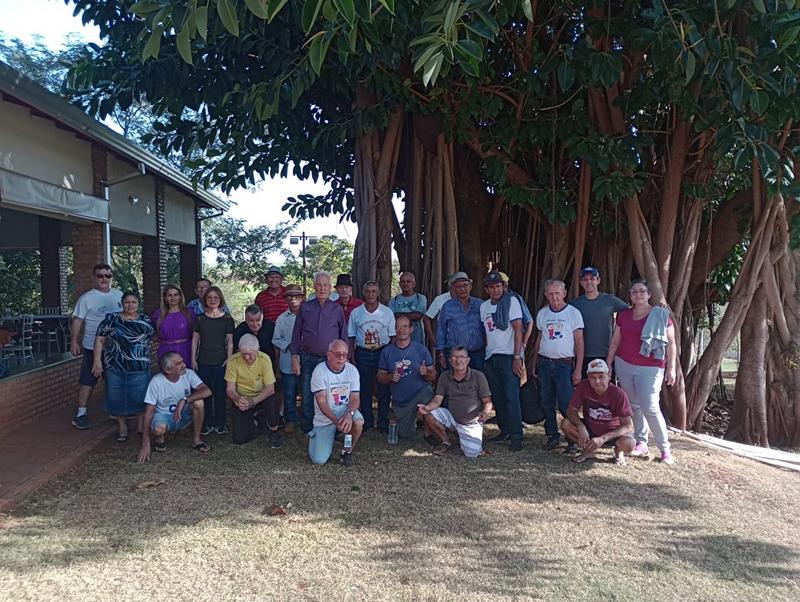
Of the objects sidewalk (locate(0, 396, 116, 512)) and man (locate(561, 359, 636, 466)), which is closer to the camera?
sidewalk (locate(0, 396, 116, 512))

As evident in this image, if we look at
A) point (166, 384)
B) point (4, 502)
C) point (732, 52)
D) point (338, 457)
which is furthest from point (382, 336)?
point (732, 52)

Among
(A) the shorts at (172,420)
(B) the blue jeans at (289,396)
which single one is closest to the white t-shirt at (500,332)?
(B) the blue jeans at (289,396)

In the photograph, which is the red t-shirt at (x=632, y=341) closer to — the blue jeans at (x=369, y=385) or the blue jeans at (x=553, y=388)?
the blue jeans at (x=553, y=388)

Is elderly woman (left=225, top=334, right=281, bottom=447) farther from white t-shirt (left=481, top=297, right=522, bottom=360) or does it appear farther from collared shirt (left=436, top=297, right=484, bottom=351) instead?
white t-shirt (left=481, top=297, right=522, bottom=360)

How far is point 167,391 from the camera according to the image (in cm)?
536

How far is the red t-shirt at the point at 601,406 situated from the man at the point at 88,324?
432 centimetres

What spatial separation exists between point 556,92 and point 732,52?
8.11 ft

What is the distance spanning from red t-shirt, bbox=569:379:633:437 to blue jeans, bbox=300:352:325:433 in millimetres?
2247

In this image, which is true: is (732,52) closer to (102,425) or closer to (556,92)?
(556,92)

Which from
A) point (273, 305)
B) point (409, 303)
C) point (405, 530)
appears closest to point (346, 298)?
point (409, 303)

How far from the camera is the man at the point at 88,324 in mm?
5898

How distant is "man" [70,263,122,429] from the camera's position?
19.4ft

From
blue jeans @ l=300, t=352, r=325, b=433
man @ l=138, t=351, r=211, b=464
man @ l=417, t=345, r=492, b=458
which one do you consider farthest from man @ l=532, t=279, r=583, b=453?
man @ l=138, t=351, r=211, b=464

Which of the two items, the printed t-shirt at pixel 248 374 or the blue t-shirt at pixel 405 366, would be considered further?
the blue t-shirt at pixel 405 366
